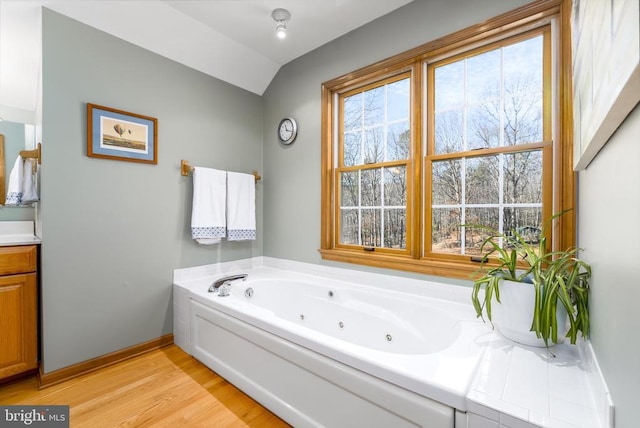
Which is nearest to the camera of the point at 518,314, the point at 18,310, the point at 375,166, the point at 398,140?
the point at 518,314

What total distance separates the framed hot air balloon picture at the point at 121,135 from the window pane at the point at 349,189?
1596mm

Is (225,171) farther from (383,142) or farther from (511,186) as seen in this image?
(511,186)

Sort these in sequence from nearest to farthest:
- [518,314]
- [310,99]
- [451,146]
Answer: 1. [518,314]
2. [451,146]
3. [310,99]

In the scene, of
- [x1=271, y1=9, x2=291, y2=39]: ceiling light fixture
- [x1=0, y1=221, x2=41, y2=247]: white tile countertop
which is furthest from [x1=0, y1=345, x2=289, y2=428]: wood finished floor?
[x1=271, y1=9, x2=291, y2=39]: ceiling light fixture

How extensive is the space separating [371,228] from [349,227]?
0.23m

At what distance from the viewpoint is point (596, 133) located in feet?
2.52

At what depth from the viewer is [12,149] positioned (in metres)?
2.32

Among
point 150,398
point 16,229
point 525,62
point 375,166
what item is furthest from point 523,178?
point 16,229

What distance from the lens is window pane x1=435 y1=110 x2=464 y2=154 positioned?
1.91 meters

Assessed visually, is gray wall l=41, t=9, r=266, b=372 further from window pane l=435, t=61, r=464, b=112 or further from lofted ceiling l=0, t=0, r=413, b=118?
window pane l=435, t=61, r=464, b=112

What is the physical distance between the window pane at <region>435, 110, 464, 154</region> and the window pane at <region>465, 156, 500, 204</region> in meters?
0.15

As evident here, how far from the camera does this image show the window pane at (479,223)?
177 centimetres

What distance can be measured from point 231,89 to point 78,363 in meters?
2.59

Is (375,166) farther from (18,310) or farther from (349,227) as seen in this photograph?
(18,310)
